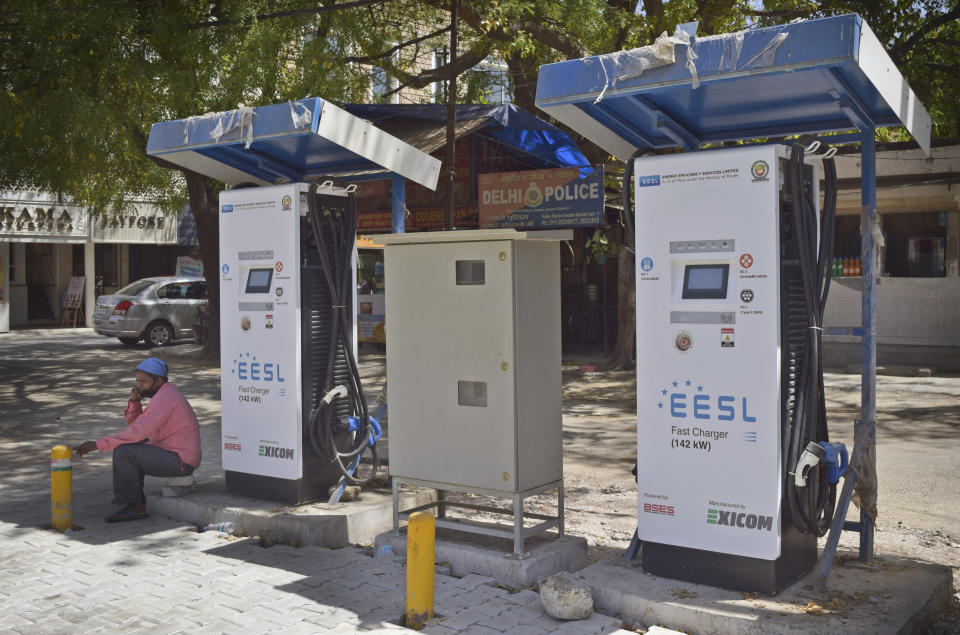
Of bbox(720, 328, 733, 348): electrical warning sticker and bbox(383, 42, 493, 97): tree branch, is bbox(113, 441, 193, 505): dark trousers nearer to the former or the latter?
bbox(720, 328, 733, 348): electrical warning sticker

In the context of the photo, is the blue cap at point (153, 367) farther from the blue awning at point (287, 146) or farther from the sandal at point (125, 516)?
the blue awning at point (287, 146)

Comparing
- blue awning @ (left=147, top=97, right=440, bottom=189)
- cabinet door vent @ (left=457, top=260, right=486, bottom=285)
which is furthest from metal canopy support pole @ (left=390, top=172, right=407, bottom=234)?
cabinet door vent @ (left=457, top=260, right=486, bottom=285)

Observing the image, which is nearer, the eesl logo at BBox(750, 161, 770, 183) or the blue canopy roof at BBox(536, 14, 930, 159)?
the blue canopy roof at BBox(536, 14, 930, 159)

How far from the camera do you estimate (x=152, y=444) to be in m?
7.27

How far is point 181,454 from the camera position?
7.27 metres

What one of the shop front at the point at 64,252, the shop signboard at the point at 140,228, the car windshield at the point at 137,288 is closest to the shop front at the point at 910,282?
the car windshield at the point at 137,288

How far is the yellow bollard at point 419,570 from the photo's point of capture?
4.88 metres

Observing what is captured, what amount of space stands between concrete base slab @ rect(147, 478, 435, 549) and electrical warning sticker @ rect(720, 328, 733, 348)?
2971 mm

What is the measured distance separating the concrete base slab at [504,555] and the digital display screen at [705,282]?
1.79 metres

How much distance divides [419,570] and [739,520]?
5.56ft

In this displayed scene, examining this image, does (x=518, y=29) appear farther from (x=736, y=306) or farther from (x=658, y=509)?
(x=658, y=509)

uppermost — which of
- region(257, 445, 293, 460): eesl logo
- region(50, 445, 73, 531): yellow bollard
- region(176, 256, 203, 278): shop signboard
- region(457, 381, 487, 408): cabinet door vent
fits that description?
region(176, 256, 203, 278): shop signboard

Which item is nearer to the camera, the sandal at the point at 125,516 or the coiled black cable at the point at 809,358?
the coiled black cable at the point at 809,358

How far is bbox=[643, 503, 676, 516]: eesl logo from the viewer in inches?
204
